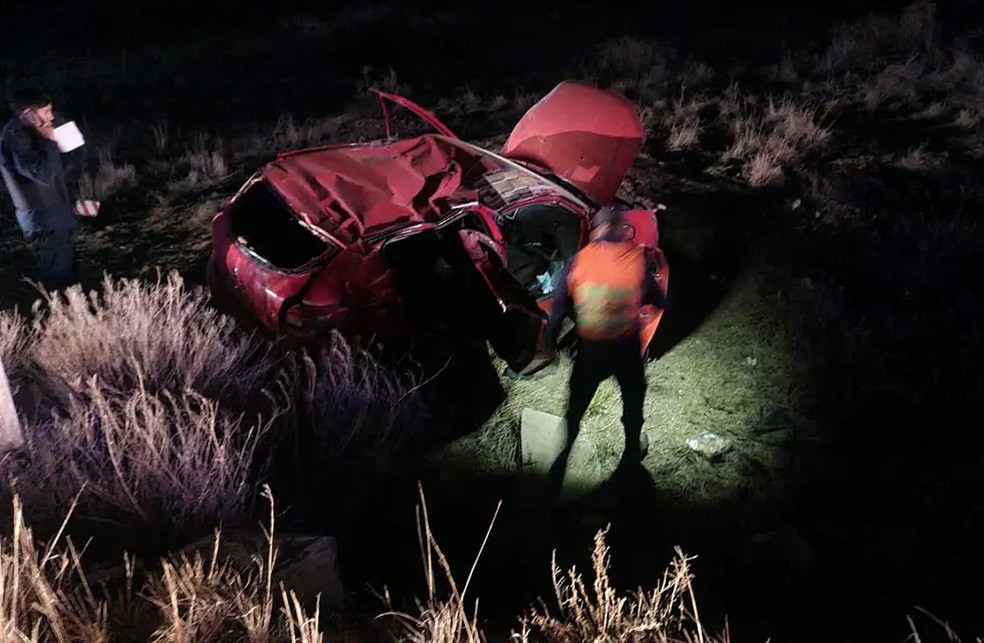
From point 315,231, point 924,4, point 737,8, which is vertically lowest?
point 737,8

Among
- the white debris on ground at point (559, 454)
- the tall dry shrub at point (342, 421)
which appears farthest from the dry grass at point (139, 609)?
the white debris on ground at point (559, 454)

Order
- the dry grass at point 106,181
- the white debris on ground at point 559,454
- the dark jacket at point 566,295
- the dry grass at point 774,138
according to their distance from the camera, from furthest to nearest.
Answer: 1. the dry grass at point 106,181
2. the dry grass at point 774,138
3. the white debris on ground at point 559,454
4. the dark jacket at point 566,295

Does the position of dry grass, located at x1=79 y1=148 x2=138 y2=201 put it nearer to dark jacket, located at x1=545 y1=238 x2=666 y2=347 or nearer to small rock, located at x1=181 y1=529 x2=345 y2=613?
dark jacket, located at x1=545 y1=238 x2=666 y2=347

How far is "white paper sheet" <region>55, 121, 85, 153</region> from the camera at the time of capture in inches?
216

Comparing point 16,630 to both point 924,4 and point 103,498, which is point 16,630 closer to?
point 103,498

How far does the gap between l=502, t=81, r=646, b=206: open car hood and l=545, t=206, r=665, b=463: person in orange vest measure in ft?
3.42

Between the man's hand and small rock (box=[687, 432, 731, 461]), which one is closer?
small rock (box=[687, 432, 731, 461])

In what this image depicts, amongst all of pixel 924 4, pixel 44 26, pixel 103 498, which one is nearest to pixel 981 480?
pixel 103 498

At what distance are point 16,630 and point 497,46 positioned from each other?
47.1 feet

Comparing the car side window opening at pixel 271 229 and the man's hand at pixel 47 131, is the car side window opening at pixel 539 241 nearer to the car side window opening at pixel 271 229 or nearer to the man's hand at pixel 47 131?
the car side window opening at pixel 271 229

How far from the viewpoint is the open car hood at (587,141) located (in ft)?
17.7

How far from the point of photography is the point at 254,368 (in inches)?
178

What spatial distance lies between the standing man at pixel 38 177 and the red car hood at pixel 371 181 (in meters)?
1.77

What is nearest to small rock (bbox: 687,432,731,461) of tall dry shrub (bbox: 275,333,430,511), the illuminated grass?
the illuminated grass
